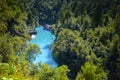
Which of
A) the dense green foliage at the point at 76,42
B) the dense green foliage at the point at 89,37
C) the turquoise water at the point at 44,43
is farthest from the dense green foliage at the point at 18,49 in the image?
the turquoise water at the point at 44,43

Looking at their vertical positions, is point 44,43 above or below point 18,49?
above

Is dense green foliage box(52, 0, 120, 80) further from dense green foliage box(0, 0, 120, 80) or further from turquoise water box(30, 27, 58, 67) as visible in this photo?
A: turquoise water box(30, 27, 58, 67)

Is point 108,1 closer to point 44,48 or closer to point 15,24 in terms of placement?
point 44,48

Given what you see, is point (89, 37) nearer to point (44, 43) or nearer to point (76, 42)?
point (76, 42)

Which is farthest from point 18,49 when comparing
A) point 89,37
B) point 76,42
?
point 89,37

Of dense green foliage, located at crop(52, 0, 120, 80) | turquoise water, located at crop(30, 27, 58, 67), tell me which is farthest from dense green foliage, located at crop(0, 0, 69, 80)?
turquoise water, located at crop(30, 27, 58, 67)

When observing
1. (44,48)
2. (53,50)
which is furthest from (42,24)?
(53,50)

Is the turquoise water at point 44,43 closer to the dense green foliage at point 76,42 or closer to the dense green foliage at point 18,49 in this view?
the dense green foliage at point 76,42
